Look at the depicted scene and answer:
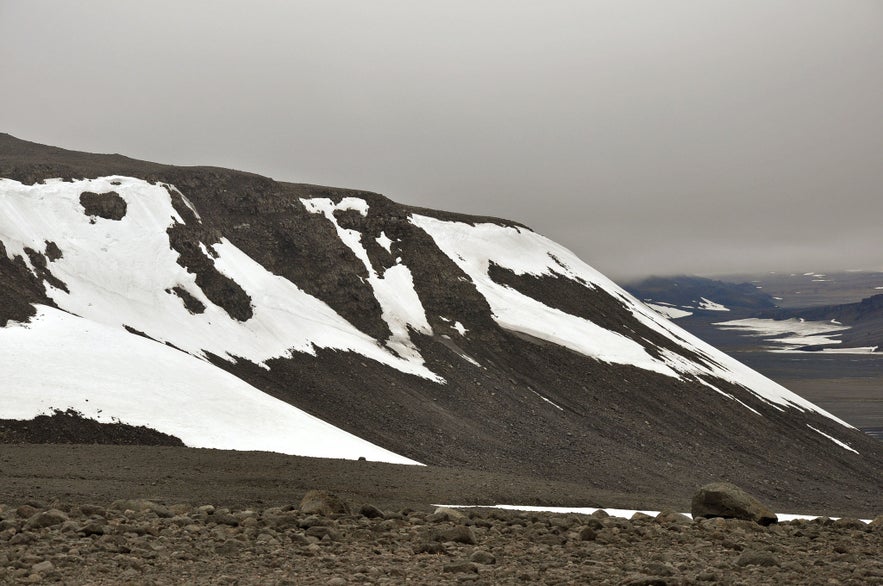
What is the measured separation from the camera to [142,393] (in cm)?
3484

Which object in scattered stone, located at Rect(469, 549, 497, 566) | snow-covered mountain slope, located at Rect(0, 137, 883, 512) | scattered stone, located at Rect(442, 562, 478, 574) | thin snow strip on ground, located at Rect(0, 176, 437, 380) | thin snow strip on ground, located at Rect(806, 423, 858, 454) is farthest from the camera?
thin snow strip on ground, located at Rect(806, 423, 858, 454)

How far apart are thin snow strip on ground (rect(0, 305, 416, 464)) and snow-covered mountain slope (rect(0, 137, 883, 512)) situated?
0.13 metres

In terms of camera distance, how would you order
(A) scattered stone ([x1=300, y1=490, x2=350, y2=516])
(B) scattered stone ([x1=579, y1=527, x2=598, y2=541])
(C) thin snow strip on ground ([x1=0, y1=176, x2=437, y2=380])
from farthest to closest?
(C) thin snow strip on ground ([x1=0, y1=176, x2=437, y2=380]) < (A) scattered stone ([x1=300, y1=490, x2=350, y2=516]) < (B) scattered stone ([x1=579, y1=527, x2=598, y2=541])

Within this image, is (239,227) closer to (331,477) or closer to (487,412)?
(487,412)

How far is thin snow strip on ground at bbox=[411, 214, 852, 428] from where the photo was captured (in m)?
76.4

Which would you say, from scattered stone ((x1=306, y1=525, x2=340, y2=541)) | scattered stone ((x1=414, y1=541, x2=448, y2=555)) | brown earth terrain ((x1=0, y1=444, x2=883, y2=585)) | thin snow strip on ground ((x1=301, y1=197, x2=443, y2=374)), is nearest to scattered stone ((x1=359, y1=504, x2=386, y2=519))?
brown earth terrain ((x1=0, y1=444, x2=883, y2=585))

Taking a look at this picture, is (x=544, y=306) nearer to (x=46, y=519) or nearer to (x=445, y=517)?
(x=445, y=517)

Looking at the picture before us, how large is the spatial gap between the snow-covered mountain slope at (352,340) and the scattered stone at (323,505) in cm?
1793

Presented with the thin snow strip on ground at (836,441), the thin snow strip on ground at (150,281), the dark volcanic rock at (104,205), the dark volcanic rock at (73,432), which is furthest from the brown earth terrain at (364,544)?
the thin snow strip on ground at (836,441)

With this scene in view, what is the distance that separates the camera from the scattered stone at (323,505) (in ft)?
51.0

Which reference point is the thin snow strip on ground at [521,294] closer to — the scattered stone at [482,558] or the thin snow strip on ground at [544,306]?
the thin snow strip on ground at [544,306]

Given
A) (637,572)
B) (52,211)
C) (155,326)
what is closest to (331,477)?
(637,572)

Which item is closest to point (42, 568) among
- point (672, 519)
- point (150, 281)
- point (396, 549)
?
point (396, 549)

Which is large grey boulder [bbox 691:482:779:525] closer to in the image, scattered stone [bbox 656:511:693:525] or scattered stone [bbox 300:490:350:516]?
scattered stone [bbox 656:511:693:525]
